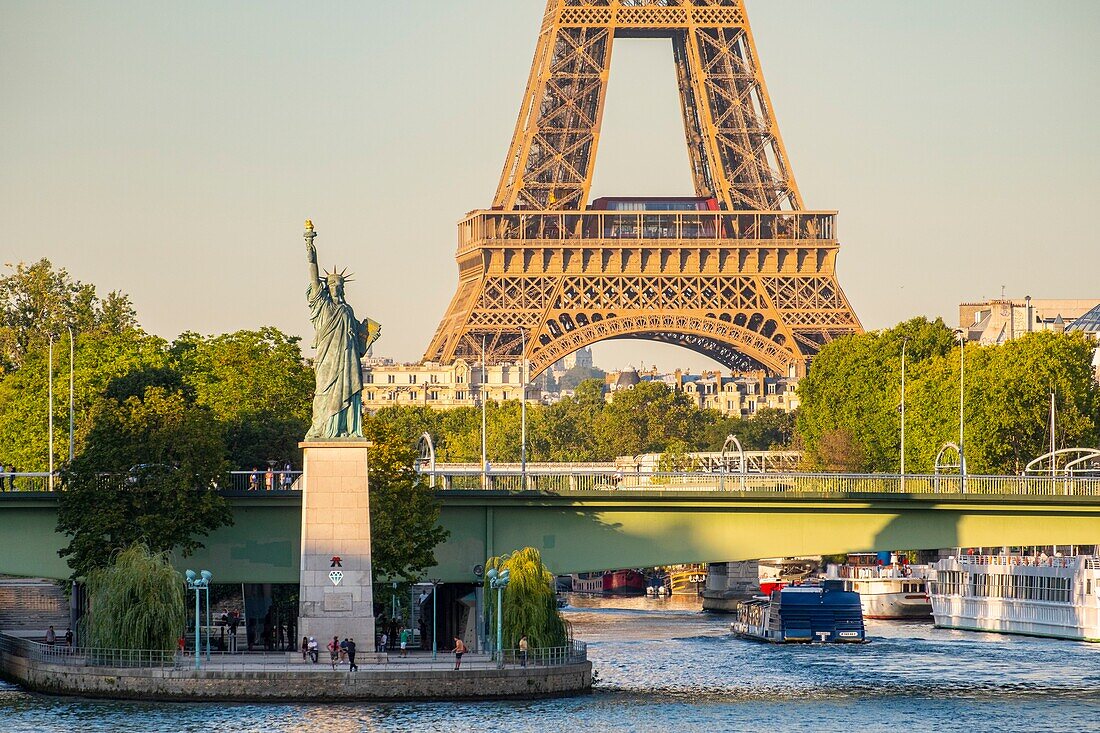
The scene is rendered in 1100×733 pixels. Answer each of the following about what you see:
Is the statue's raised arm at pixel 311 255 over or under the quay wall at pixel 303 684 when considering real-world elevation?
over

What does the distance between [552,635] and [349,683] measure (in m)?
7.81

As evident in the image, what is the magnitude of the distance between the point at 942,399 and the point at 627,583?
31.6 metres

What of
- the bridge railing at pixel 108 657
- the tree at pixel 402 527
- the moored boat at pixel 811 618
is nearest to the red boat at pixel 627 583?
Answer: the moored boat at pixel 811 618

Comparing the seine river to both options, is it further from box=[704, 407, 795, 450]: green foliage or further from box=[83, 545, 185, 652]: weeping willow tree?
box=[704, 407, 795, 450]: green foliage

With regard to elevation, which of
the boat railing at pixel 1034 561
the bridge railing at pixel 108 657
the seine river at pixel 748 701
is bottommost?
the seine river at pixel 748 701

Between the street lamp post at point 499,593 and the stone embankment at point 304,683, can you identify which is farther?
the street lamp post at point 499,593

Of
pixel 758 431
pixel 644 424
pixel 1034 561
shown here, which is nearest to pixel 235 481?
pixel 1034 561

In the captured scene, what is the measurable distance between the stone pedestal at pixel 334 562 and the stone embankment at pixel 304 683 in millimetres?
1769

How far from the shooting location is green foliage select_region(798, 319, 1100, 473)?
365 feet

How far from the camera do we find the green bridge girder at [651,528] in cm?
6888

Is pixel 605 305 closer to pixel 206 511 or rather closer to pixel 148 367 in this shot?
pixel 148 367

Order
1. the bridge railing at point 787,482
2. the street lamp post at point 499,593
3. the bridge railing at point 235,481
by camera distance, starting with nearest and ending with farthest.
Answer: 1. the street lamp post at point 499,593
2. the bridge railing at point 235,481
3. the bridge railing at point 787,482

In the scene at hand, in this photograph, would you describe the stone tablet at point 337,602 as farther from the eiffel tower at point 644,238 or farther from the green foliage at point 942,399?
the eiffel tower at point 644,238

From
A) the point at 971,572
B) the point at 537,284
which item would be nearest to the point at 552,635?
the point at 971,572
